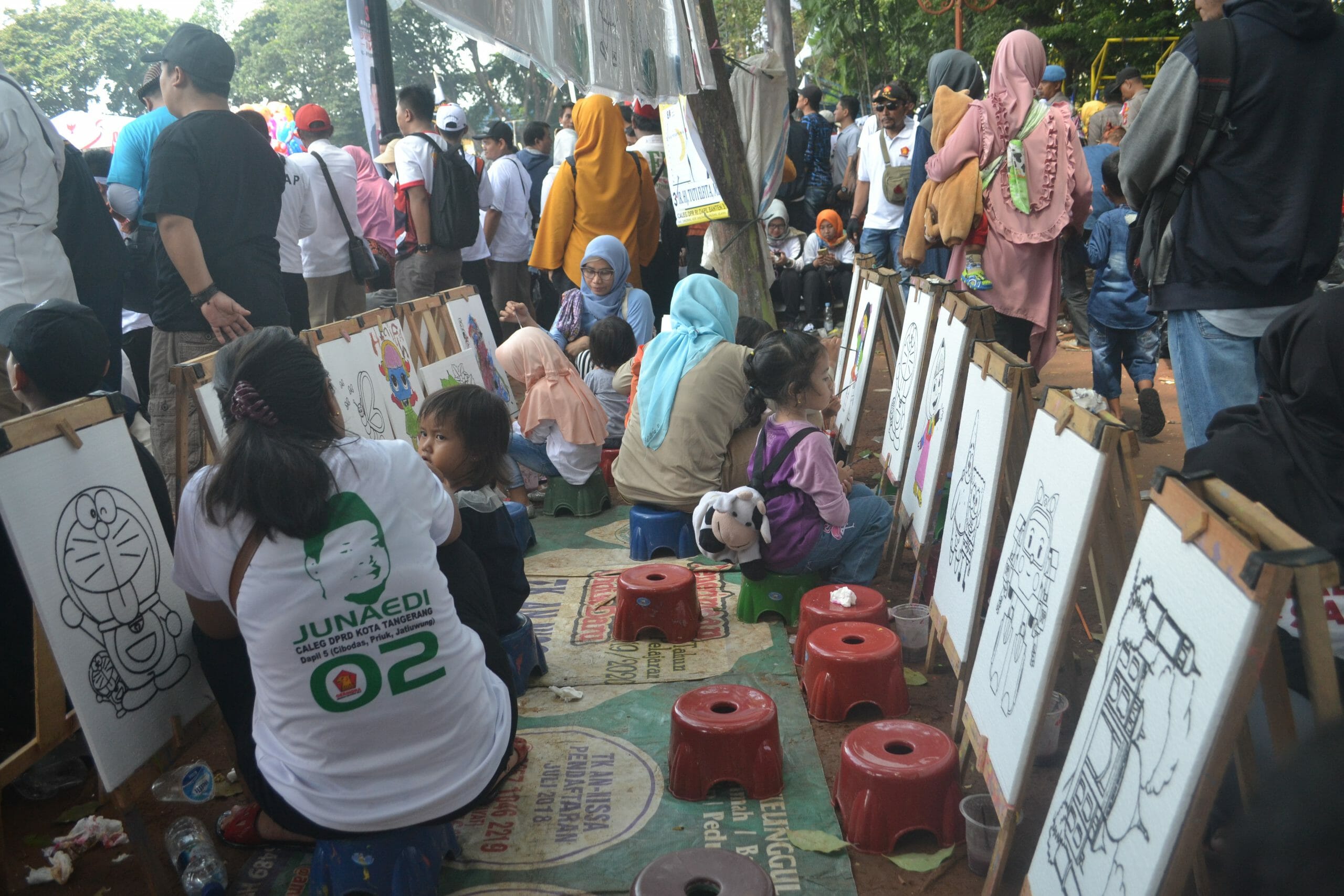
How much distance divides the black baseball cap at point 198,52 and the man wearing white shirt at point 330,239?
1934mm

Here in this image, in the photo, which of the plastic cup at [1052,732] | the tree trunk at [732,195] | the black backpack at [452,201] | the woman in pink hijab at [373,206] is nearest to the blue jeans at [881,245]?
the tree trunk at [732,195]

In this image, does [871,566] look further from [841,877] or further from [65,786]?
[65,786]

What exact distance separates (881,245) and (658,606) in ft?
15.7

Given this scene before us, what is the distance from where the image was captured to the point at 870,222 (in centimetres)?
791

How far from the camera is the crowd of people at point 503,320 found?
2.32 metres

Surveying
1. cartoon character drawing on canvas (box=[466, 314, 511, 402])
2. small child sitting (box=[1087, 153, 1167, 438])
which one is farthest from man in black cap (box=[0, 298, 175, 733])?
small child sitting (box=[1087, 153, 1167, 438])

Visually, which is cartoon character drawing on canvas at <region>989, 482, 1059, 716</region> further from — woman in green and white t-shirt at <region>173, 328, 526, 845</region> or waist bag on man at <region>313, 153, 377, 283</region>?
waist bag on man at <region>313, 153, 377, 283</region>

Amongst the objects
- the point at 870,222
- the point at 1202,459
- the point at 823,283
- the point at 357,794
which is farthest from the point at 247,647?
the point at 823,283

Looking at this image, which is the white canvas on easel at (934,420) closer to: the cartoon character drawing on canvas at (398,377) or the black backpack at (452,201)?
the cartoon character drawing on canvas at (398,377)

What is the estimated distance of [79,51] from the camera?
1457 inches

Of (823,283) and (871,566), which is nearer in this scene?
(871,566)

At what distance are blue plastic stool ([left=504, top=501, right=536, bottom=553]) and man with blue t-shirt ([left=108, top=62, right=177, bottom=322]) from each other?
1.98m

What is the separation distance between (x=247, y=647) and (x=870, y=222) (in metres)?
6.43

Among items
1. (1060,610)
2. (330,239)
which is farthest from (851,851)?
(330,239)
